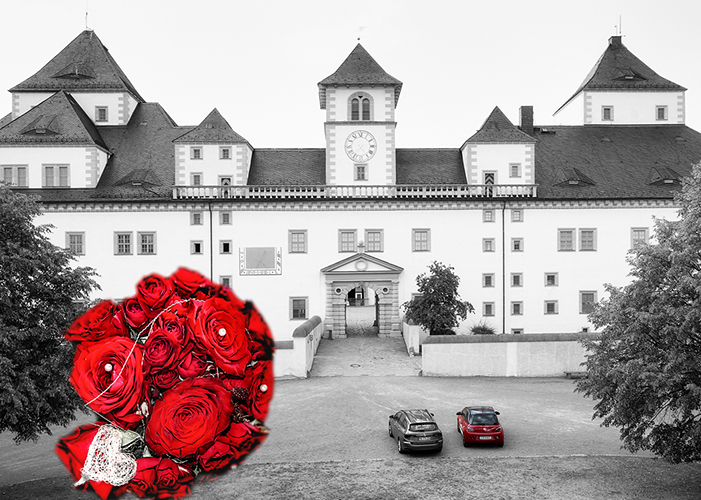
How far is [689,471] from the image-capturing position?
49.9 ft

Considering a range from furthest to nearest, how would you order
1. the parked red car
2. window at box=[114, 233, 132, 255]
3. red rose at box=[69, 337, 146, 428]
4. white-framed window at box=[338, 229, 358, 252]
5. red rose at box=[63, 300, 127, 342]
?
1. white-framed window at box=[338, 229, 358, 252]
2. window at box=[114, 233, 132, 255]
3. the parked red car
4. red rose at box=[63, 300, 127, 342]
5. red rose at box=[69, 337, 146, 428]

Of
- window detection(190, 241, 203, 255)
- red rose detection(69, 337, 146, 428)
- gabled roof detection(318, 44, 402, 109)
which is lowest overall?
red rose detection(69, 337, 146, 428)

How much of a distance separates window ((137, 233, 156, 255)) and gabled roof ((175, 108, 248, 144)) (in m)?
6.30

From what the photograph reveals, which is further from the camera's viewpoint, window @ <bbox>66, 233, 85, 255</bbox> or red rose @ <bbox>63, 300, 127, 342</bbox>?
window @ <bbox>66, 233, 85, 255</bbox>

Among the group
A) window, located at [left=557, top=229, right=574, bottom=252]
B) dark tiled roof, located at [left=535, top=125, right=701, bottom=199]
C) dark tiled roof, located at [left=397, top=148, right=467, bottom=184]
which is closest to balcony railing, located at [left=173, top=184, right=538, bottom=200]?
dark tiled roof, located at [left=397, top=148, right=467, bottom=184]

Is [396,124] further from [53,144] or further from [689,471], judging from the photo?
[689,471]

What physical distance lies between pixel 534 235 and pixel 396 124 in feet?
37.2

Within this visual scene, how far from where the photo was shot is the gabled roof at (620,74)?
44.6 m

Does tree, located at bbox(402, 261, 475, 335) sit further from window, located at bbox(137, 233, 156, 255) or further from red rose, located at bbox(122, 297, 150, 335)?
red rose, located at bbox(122, 297, 150, 335)

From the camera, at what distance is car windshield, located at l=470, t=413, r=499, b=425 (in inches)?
658

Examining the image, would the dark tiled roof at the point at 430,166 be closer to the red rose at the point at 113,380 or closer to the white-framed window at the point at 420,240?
the white-framed window at the point at 420,240

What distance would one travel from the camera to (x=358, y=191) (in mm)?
36812

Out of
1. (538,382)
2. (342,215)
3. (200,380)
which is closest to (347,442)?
(538,382)

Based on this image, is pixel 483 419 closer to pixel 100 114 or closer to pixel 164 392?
pixel 164 392
